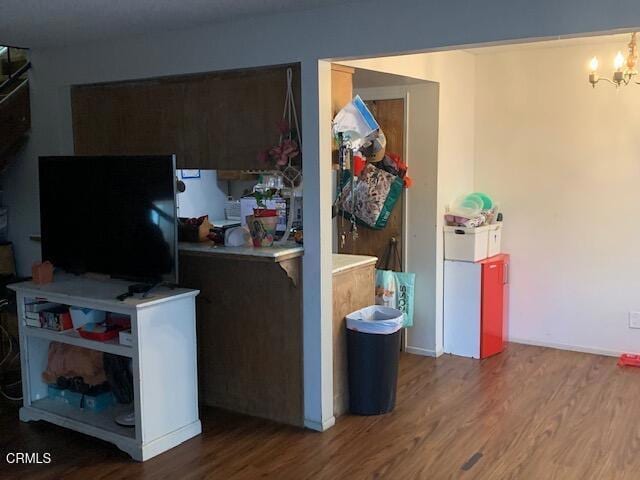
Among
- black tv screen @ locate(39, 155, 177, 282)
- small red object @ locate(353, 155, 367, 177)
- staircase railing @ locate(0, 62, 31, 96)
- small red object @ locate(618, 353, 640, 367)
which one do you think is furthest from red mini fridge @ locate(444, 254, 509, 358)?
staircase railing @ locate(0, 62, 31, 96)

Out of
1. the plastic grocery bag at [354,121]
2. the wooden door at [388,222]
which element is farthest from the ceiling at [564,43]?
the plastic grocery bag at [354,121]

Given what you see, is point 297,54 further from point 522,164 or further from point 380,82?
point 522,164

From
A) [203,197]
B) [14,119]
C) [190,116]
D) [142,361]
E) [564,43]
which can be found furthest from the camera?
[203,197]

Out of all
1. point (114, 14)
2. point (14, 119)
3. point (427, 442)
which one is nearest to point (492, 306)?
point (427, 442)

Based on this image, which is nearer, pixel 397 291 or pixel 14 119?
pixel 14 119

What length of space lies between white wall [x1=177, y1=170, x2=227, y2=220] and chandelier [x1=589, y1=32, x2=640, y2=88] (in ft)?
8.88

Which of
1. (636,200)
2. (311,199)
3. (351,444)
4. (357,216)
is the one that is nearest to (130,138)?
(311,199)

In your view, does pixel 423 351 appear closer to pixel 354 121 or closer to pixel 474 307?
pixel 474 307

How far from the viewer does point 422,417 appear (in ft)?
12.0

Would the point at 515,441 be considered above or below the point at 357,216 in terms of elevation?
below

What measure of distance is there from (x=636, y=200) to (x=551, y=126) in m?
0.77

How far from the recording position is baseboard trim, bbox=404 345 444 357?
475 cm

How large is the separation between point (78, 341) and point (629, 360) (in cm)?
349

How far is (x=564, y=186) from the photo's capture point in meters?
4.78
